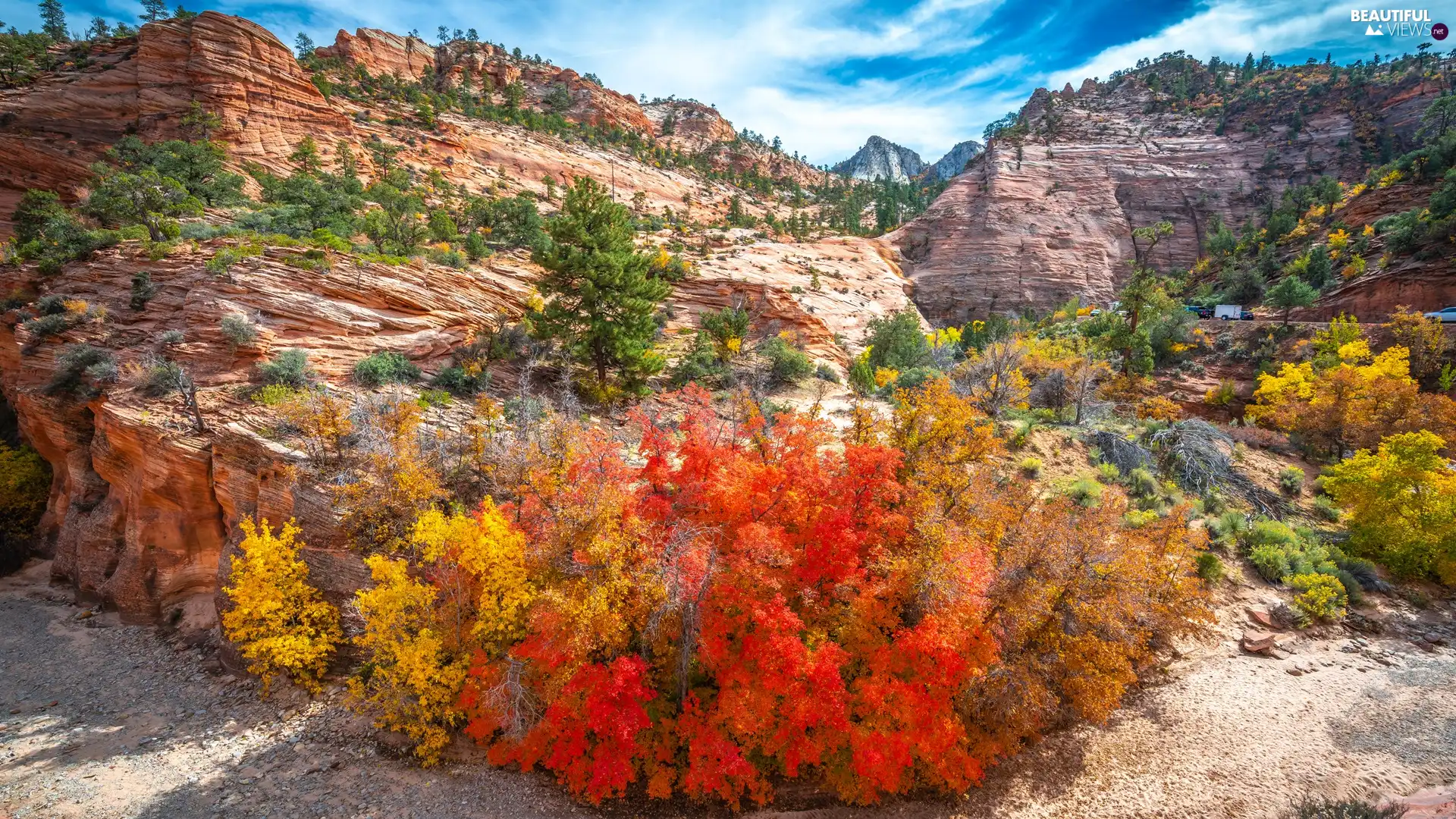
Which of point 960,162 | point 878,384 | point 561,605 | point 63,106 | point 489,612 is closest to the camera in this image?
point 561,605

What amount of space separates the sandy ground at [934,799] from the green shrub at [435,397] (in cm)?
1117

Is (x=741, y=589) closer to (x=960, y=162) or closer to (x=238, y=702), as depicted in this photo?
(x=238, y=702)

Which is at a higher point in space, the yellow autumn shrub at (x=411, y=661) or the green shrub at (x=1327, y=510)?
the green shrub at (x=1327, y=510)

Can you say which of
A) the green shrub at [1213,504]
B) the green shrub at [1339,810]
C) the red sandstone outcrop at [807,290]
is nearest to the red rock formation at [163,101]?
the red sandstone outcrop at [807,290]

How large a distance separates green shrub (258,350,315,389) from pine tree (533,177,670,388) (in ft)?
30.6

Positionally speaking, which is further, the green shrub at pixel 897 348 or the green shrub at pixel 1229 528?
the green shrub at pixel 897 348

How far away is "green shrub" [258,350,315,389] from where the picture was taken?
766 inches

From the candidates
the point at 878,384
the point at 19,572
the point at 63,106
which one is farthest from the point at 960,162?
the point at 19,572

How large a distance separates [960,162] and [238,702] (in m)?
234

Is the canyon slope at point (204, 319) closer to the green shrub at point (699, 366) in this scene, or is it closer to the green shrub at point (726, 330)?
the green shrub at point (726, 330)

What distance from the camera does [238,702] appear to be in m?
15.7

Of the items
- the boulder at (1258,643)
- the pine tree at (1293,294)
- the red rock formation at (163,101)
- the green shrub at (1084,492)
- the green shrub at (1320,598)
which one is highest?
the red rock formation at (163,101)

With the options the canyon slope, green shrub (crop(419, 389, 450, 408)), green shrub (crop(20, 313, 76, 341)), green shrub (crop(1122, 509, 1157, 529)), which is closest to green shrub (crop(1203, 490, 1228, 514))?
green shrub (crop(1122, 509, 1157, 529))

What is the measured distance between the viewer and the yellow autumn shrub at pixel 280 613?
47.9 ft
